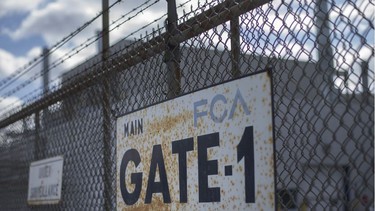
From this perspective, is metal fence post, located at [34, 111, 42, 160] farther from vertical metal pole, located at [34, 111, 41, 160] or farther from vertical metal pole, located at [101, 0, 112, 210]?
vertical metal pole, located at [101, 0, 112, 210]

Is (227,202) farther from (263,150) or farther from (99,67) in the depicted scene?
(99,67)

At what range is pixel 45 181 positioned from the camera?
594cm

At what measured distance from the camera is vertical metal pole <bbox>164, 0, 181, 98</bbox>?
3.95m

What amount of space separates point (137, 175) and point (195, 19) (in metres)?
1.10

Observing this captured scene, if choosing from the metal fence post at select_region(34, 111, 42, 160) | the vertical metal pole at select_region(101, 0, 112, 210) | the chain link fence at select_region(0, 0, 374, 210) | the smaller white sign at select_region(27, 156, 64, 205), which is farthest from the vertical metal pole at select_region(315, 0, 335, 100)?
the metal fence post at select_region(34, 111, 42, 160)

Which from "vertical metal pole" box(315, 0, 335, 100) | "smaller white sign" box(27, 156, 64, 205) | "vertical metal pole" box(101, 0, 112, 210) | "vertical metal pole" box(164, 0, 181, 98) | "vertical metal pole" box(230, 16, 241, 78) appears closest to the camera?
"vertical metal pole" box(315, 0, 335, 100)

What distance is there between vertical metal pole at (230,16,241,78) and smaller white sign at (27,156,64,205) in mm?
2815

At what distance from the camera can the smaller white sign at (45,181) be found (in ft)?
18.8

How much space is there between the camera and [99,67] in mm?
5152

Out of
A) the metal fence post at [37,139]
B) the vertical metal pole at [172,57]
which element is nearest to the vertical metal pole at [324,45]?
the vertical metal pole at [172,57]

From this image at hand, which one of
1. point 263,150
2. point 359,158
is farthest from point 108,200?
point 359,158

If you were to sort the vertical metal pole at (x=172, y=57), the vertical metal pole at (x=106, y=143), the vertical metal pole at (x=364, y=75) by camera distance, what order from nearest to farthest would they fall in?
the vertical metal pole at (x=364, y=75) < the vertical metal pole at (x=172, y=57) < the vertical metal pole at (x=106, y=143)

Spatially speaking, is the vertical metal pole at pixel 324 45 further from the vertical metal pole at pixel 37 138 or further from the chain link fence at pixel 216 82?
Result: the vertical metal pole at pixel 37 138

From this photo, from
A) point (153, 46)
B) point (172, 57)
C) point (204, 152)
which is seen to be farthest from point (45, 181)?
point (204, 152)
